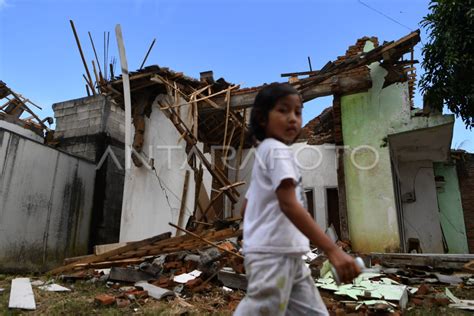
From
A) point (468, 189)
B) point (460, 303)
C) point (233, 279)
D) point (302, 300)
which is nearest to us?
point (302, 300)

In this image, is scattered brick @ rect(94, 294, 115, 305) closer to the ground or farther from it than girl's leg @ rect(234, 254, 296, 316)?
closer to the ground

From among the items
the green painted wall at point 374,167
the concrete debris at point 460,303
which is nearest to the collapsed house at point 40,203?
the green painted wall at point 374,167

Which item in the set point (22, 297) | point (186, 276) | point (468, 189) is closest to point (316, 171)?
point (468, 189)

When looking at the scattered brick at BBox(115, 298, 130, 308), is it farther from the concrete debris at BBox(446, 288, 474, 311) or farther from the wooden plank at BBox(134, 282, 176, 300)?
the concrete debris at BBox(446, 288, 474, 311)

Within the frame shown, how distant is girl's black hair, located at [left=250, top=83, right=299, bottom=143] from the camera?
5.42ft

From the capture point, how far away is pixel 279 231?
1518 millimetres

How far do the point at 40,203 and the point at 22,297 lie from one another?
14.3 feet

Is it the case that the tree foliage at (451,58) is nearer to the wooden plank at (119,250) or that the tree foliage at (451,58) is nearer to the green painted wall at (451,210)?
the green painted wall at (451,210)

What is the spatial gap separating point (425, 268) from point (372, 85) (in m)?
3.43

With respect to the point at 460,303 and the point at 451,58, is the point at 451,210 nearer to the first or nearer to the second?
the point at 451,58

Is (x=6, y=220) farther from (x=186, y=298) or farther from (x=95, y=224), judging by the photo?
(x=186, y=298)

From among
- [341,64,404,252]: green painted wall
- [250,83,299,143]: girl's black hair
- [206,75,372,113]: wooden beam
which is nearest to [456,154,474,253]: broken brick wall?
[341,64,404,252]: green painted wall

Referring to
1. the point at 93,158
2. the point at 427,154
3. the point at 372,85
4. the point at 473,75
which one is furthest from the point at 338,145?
the point at 93,158

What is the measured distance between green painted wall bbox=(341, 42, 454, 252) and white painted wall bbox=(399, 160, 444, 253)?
3.47m
